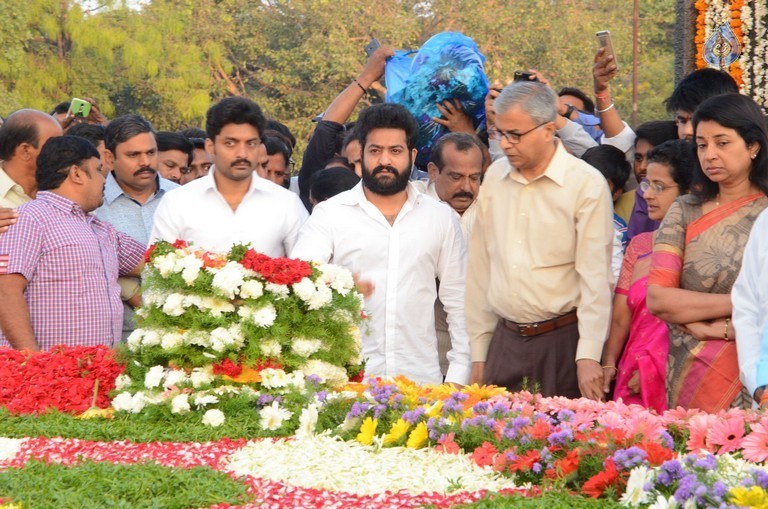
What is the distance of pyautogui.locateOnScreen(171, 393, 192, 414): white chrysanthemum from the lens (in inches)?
183

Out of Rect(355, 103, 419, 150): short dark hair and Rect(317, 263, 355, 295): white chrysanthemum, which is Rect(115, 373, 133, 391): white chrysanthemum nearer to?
Rect(317, 263, 355, 295): white chrysanthemum

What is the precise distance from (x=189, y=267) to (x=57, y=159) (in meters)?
1.73

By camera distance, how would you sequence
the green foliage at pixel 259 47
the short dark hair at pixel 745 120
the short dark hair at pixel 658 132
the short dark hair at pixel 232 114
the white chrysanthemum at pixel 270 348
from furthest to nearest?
the green foliage at pixel 259 47
the short dark hair at pixel 658 132
the short dark hair at pixel 232 114
the short dark hair at pixel 745 120
the white chrysanthemum at pixel 270 348

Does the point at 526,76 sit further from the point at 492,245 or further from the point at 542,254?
the point at 542,254

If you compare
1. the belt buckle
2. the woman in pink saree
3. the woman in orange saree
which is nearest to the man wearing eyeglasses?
the belt buckle

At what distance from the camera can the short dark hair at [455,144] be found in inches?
252

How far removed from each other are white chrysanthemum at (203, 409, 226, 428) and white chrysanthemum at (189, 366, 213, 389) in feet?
0.54

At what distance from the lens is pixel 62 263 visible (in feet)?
19.1

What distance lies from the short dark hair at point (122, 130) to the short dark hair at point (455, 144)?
1.88 m

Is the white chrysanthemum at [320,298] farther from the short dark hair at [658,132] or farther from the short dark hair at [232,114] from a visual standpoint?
the short dark hair at [658,132]

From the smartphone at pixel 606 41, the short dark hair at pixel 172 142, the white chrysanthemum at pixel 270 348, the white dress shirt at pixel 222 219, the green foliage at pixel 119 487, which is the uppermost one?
the smartphone at pixel 606 41

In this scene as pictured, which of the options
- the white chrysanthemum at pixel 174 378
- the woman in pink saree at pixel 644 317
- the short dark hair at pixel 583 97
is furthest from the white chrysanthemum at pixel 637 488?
the short dark hair at pixel 583 97

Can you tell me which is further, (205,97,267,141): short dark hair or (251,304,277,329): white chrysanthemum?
(205,97,267,141): short dark hair

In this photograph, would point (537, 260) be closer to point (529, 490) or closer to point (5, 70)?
point (529, 490)
